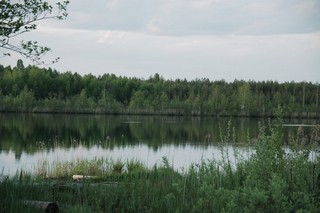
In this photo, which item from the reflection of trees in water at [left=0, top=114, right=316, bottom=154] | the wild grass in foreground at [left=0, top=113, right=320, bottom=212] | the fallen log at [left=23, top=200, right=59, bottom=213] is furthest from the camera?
the reflection of trees in water at [left=0, top=114, right=316, bottom=154]

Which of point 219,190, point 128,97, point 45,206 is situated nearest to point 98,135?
point 45,206

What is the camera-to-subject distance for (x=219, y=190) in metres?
6.54

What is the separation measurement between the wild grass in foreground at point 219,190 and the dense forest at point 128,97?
7766 cm

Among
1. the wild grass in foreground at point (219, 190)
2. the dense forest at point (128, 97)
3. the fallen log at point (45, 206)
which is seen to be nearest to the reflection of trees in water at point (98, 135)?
the wild grass in foreground at point (219, 190)

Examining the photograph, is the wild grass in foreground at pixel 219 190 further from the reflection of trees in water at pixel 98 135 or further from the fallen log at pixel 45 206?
the reflection of trees in water at pixel 98 135

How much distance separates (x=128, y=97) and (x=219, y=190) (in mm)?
119038

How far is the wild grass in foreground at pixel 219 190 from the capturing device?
630 cm

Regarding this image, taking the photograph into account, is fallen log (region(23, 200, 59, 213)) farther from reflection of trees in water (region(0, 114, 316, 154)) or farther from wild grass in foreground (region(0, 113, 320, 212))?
reflection of trees in water (region(0, 114, 316, 154))

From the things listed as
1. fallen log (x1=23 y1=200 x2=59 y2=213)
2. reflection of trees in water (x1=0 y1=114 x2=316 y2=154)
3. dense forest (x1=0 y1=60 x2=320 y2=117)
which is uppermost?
dense forest (x1=0 y1=60 x2=320 y2=117)

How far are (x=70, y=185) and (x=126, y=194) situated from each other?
1678 millimetres

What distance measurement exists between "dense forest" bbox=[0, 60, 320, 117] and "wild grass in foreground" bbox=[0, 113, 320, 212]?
255ft

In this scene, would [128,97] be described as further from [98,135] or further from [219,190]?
[219,190]

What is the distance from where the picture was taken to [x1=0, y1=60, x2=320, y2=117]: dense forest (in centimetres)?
9212

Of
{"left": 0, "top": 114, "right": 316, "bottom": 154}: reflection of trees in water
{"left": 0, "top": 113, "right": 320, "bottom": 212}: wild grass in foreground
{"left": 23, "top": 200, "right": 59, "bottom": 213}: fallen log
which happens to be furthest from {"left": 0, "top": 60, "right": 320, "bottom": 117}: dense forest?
{"left": 23, "top": 200, "right": 59, "bottom": 213}: fallen log
